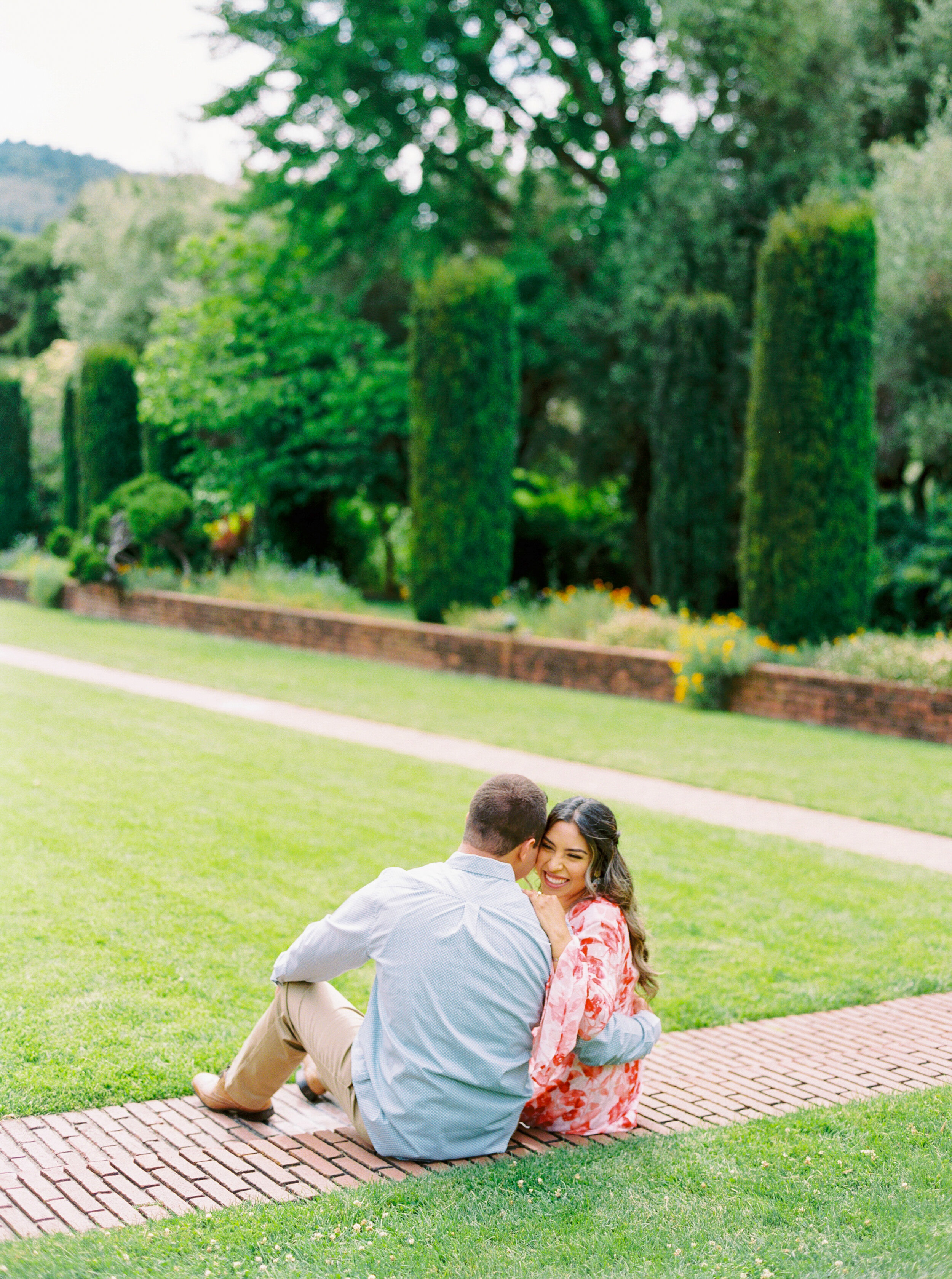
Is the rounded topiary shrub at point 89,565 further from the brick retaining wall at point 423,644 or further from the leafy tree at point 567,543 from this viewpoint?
the leafy tree at point 567,543

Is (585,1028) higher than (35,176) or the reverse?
the reverse

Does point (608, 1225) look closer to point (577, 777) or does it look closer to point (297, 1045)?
point (297, 1045)

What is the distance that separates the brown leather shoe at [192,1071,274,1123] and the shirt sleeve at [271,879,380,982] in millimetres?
469

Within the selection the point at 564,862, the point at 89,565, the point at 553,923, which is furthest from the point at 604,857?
the point at 89,565

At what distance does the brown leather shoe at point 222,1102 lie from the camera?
12.2ft

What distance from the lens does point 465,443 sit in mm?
16141

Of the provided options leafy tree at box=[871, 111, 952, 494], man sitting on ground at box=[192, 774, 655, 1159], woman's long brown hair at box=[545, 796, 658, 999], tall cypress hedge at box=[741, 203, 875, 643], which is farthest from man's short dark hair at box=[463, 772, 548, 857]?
leafy tree at box=[871, 111, 952, 494]

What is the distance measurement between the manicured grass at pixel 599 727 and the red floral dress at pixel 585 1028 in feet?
15.7

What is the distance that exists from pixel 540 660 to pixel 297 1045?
10.5m

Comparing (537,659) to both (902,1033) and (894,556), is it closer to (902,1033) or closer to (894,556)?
(894,556)

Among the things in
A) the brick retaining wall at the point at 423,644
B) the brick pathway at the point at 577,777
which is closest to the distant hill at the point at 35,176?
the brick pathway at the point at 577,777

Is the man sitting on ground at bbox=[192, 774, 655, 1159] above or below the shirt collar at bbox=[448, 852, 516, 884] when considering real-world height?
below

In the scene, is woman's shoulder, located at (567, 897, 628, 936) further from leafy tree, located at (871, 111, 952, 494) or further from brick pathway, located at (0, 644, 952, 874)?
leafy tree, located at (871, 111, 952, 494)

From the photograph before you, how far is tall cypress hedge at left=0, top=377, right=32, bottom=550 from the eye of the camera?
29531 millimetres
